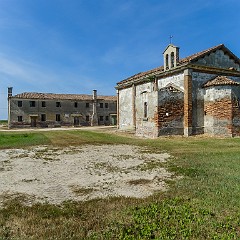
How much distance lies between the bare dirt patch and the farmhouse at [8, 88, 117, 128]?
37.6 meters

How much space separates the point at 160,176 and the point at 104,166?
232 cm

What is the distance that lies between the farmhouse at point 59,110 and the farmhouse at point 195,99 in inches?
1169

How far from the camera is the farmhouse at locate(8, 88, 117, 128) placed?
44.6 metres

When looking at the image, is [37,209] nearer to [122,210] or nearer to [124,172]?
[122,210]

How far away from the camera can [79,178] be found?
6852 mm

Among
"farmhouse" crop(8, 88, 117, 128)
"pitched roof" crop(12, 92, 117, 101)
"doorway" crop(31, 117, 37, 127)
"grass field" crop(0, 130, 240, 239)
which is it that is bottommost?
"grass field" crop(0, 130, 240, 239)

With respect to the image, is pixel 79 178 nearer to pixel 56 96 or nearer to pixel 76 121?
pixel 76 121

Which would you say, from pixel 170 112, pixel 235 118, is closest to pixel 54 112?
pixel 170 112

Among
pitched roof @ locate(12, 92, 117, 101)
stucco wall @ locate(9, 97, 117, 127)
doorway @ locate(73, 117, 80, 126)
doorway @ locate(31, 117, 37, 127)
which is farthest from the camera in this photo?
doorway @ locate(73, 117, 80, 126)

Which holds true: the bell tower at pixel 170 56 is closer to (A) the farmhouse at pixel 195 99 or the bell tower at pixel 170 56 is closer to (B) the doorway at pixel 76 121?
(A) the farmhouse at pixel 195 99

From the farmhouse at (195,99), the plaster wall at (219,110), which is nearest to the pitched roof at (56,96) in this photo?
the farmhouse at (195,99)

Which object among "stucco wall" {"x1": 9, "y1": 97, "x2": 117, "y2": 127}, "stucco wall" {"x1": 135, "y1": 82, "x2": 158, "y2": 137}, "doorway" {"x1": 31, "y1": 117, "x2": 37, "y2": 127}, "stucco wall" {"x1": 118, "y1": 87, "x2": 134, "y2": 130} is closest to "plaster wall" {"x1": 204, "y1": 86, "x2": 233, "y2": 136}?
"stucco wall" {"x1": 135, "y1": 82, "x2": 158, "y2": 137}

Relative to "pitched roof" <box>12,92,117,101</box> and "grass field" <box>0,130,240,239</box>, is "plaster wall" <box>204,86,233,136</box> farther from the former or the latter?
"pitched roof" <box>12,92,117,101</box>

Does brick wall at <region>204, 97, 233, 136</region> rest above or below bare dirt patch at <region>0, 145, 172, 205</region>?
above
